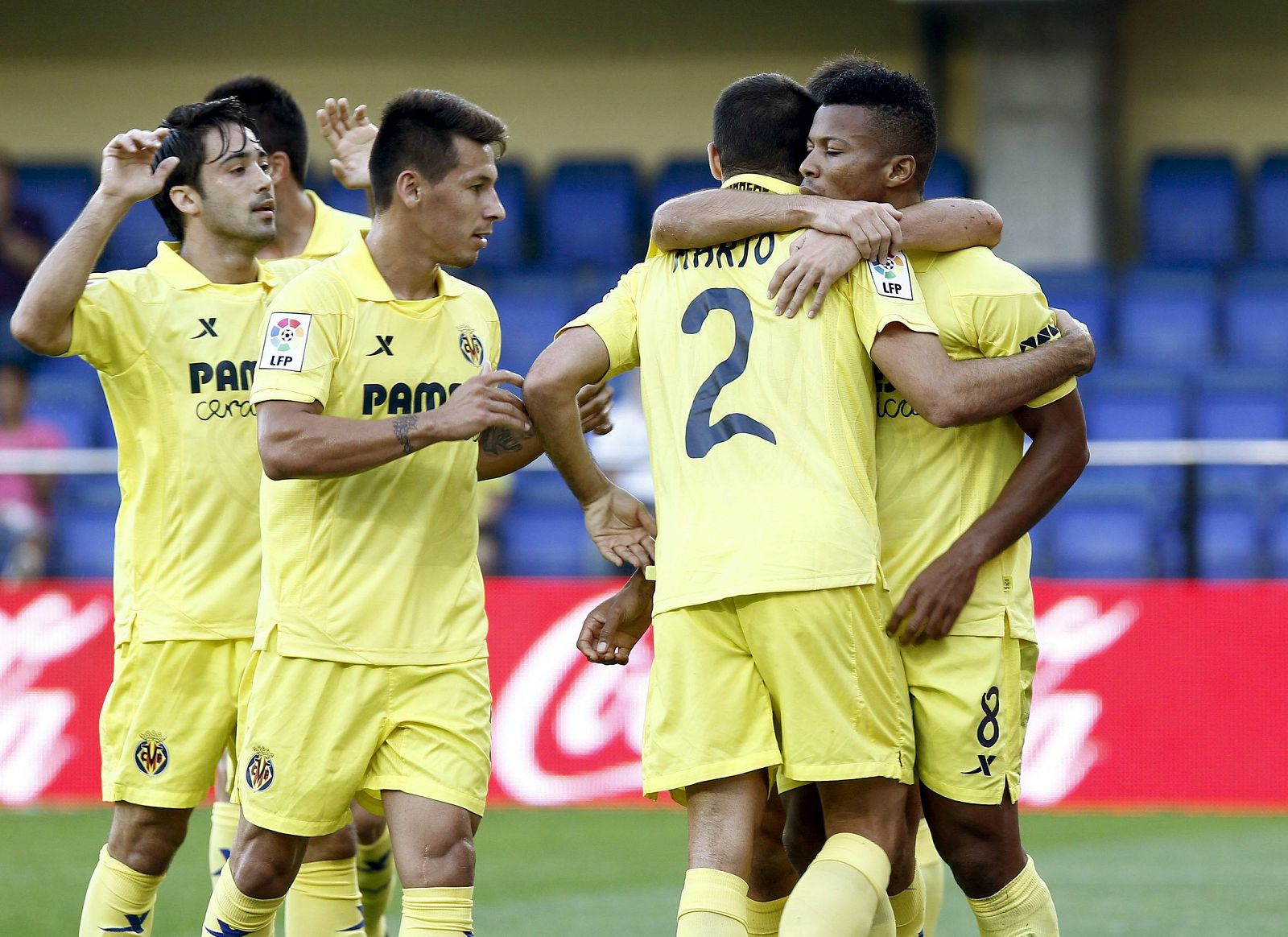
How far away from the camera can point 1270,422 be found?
33.1 ft

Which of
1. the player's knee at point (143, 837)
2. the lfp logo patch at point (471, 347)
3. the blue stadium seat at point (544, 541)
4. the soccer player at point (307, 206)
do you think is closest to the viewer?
the lfp logo patch at point (471, 347)

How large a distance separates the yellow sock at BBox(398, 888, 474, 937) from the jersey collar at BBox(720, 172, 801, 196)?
1649 mm

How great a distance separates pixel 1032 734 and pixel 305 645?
17.1ft

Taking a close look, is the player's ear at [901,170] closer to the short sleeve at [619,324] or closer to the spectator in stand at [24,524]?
the short sleeve at [619,324]

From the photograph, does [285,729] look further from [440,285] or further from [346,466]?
[440,285]

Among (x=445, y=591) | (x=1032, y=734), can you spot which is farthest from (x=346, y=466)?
(x=1032, y=734)

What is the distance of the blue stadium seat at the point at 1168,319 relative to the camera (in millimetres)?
11359

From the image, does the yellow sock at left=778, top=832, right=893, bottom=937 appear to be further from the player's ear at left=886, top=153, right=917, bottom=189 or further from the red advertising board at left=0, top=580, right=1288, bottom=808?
the red advertising board at left=0, top=580, right=1288, bottom=808

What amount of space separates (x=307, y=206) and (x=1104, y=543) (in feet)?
16.6

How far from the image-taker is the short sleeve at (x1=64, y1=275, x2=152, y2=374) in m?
4.34

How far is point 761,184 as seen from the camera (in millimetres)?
3838

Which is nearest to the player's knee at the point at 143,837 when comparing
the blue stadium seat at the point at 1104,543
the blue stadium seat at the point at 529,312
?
the blue stadium seat at the point at 1104,543

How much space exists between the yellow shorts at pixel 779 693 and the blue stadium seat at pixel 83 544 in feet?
19.3

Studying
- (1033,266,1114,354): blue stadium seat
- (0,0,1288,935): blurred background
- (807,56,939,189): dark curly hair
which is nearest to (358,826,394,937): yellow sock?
(0,0,1288,935): blurred background
